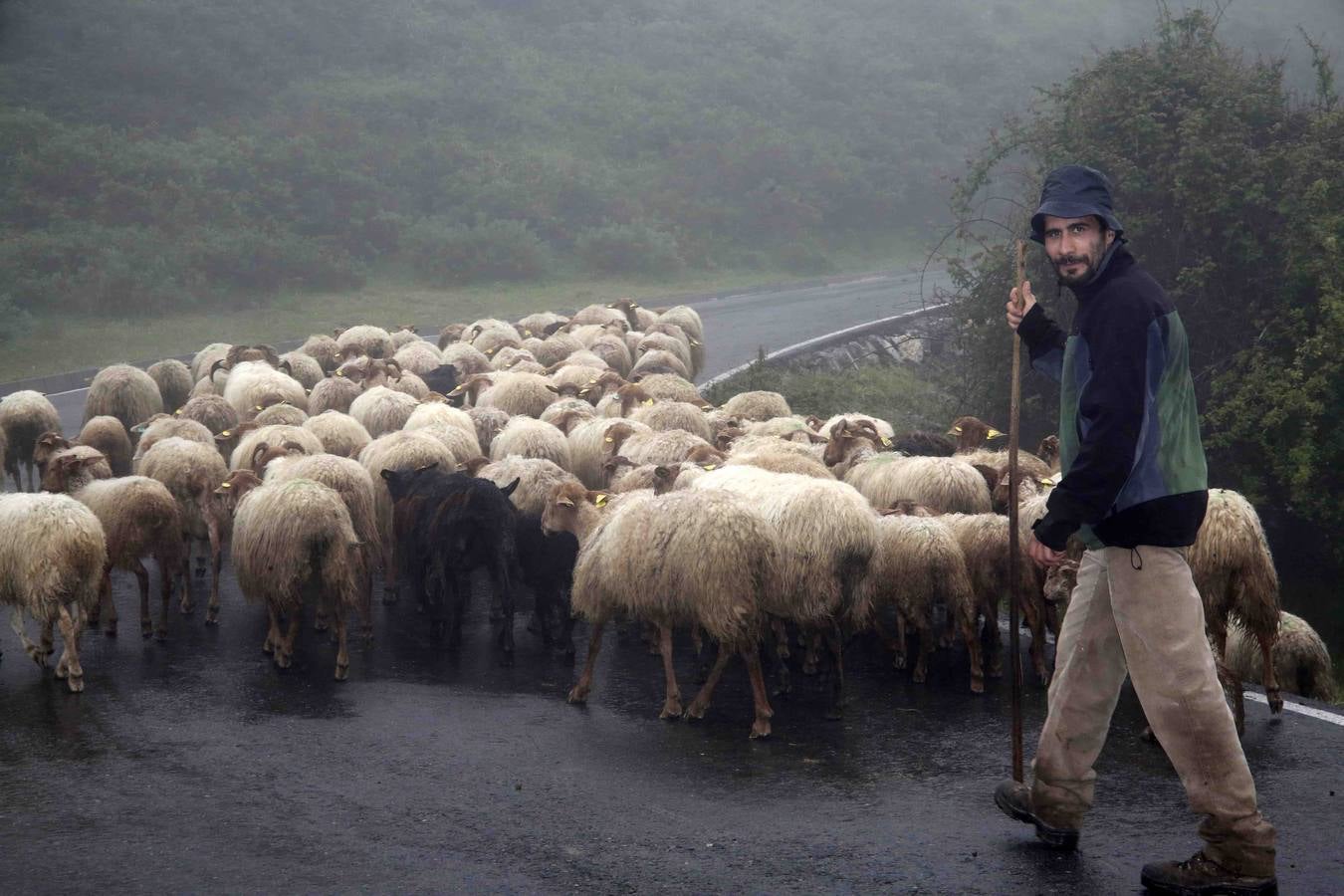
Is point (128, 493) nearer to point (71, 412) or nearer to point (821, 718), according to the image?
point (821, 718)

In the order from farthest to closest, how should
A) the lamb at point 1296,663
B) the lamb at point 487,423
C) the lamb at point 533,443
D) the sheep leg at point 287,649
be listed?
1. the lamb at point 487,423
2. the lamb at point 533,443
3. the lamb at point 1296,663
4. the sheep leg at point 287,649

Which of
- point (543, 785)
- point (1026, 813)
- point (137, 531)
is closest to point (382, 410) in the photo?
point (137, 531)

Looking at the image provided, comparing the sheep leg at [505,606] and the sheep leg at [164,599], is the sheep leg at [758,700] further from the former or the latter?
the sheep leg at [164,599]

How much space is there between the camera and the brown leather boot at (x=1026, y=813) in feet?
18.3

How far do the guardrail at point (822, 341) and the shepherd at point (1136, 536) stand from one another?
1478 centimetres

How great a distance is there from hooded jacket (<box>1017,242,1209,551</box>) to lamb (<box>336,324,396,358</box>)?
14.8 meters

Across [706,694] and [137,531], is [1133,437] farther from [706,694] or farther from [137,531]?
[137,531]

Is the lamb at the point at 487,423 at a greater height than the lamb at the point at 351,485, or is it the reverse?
the lamb at the point at 487,423

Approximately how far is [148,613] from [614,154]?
4415 cm

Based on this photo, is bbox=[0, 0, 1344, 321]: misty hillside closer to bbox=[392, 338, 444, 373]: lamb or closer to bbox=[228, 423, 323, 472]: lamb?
bbox=[392, 338, 444, 373]: lamb

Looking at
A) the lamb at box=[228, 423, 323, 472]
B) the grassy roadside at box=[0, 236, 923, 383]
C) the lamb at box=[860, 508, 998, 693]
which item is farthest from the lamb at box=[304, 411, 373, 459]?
the grassy roadside at box=[0, 236, 923, 383]

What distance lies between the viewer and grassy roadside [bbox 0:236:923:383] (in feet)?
94.3

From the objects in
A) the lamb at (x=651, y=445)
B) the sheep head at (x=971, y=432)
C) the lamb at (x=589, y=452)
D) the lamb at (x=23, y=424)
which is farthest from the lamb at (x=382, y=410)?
the sheep head at (x=971, y=432)

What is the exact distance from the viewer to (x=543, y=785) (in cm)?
665
